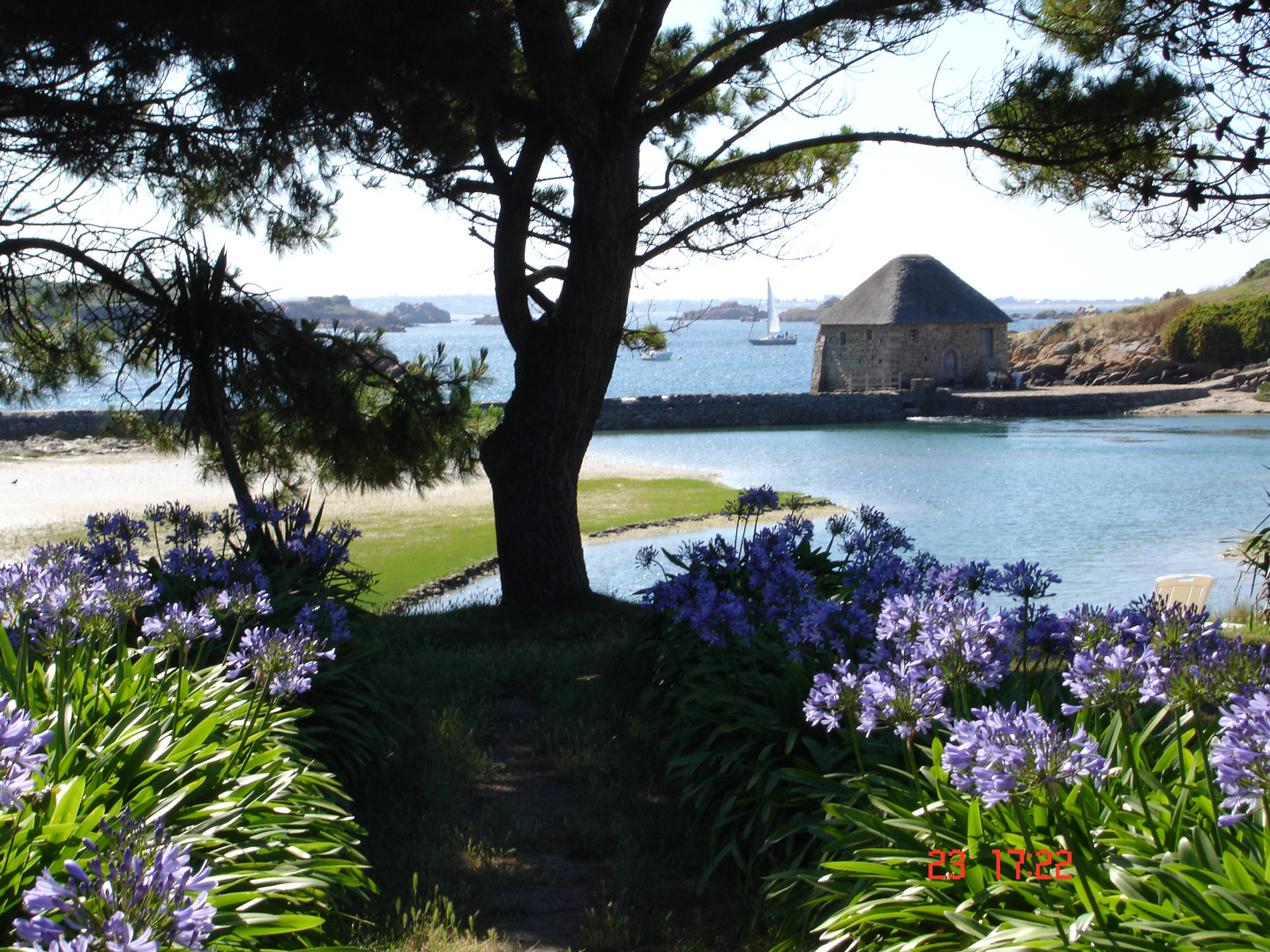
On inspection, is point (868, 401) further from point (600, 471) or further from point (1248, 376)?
point (600, 471)

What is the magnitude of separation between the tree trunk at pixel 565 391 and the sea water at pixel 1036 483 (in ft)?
8.31

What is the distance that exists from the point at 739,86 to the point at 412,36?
13.4ft

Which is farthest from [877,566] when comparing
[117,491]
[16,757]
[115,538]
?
[117,491]

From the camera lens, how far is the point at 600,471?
19734 millimetres

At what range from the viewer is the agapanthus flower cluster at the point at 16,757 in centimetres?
156

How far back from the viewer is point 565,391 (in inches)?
275

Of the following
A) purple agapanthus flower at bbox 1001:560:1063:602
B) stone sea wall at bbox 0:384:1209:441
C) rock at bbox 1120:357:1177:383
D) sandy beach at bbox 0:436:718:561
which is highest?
rock at bbox 1120:357:1177:383

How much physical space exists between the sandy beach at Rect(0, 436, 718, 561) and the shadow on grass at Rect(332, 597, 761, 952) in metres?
5.07

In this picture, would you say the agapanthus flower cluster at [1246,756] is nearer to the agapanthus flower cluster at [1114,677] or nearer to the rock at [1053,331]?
the agapanthus flower cluster at [1114,677]

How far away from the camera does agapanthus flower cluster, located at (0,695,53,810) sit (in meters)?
1.56

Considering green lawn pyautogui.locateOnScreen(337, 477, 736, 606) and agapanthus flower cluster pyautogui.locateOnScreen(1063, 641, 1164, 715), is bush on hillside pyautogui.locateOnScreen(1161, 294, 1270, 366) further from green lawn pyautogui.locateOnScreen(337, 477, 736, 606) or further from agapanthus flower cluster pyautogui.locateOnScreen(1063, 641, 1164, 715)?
agapanthus flower cluster pyautogui.locateOnScreen(1063, 641, 1164, 715)

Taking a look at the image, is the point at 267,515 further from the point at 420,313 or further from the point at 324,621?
the point at 420,313
